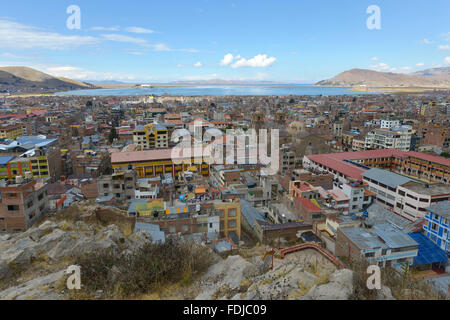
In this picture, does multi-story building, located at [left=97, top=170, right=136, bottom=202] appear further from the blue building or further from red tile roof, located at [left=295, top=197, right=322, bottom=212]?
the blue building

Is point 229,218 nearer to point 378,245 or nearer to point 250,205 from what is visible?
point 250,205

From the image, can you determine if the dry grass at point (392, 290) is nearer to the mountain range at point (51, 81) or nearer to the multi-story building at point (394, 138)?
the multi-story building at point (394, 138)

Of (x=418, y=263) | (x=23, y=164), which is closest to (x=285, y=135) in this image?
(x=418, y=263)

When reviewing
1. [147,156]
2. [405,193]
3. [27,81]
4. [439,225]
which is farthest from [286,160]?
[27,81]

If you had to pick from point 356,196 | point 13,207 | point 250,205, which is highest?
point 13,207

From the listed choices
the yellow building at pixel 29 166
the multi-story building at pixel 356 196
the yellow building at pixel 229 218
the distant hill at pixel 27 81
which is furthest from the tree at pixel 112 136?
the distant hill at pixel 27 81
